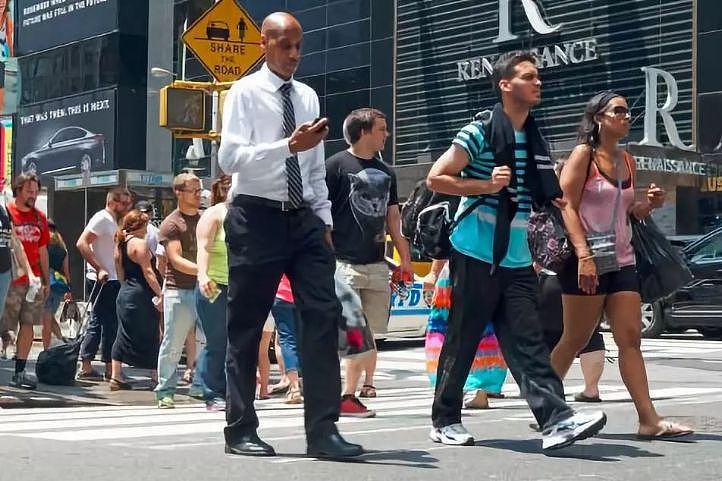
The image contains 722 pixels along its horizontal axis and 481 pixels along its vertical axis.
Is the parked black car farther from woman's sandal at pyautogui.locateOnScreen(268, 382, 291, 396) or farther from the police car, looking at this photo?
woman's sandal at pyautogui.locateOnScreen(268, 382, 291, 396)

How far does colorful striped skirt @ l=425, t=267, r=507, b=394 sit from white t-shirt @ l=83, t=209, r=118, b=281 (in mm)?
4403

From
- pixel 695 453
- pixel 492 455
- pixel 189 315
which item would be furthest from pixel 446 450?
pixel 189 315

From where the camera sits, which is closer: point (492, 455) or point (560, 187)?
point (492, 455)

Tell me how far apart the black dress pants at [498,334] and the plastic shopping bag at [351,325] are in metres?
2.38

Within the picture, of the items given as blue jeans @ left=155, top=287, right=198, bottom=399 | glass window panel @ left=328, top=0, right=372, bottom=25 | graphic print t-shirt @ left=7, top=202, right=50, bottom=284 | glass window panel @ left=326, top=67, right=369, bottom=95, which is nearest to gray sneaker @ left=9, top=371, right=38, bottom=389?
graphic print t-shirt @ left=7, top=202, right=50, bottom=284

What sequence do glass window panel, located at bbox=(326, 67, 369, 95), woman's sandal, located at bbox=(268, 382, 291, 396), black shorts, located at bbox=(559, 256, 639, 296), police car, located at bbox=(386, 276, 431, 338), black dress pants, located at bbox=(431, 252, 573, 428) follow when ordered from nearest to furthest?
1. black dress pants, located at bbox=(431, 252, 573, 428)
2. black shorts, located at bbox=(559, 256, 639, 296)
3. woman's sandal, located at bbox=(268, 382, 291, 396)
4. police car, located at bbox=(386, 276, 431, 338)
5. glass window panel, located at bbox=(326, 67, 369, 95)

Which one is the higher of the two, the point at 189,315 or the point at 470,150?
the point at 470,150

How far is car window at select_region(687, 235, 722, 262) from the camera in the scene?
19.9 m

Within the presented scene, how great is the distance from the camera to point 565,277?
7.29m

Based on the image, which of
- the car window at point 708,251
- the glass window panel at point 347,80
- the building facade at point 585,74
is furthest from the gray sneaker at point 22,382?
the glass window panel at point 347,80

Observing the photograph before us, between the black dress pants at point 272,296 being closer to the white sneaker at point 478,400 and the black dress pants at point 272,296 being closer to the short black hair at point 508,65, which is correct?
the short black hair at point 508,65

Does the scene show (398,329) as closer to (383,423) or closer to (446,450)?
(383,423)

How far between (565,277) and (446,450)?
1.22 meters

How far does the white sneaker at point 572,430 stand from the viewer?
625 centimetres
